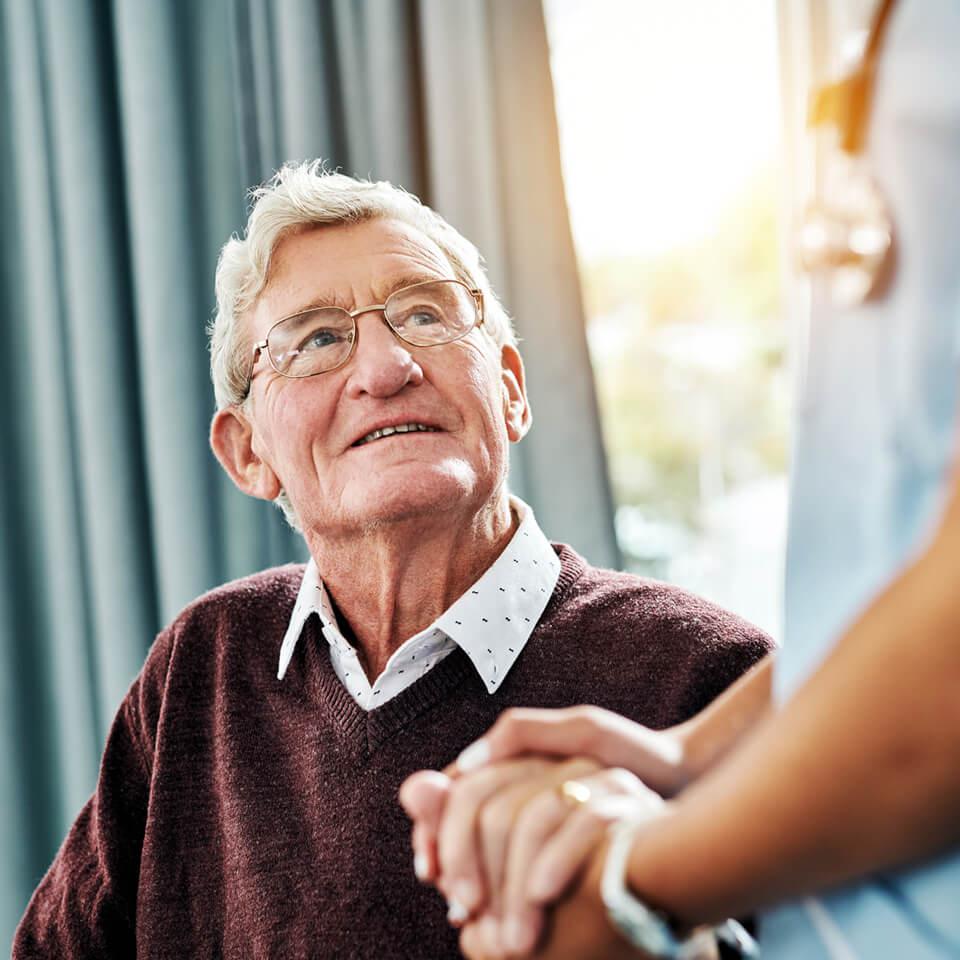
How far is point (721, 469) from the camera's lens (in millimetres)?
2145

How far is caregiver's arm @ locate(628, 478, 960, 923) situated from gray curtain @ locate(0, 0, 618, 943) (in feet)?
4.66

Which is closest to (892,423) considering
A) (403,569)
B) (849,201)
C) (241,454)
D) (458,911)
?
(849,201)

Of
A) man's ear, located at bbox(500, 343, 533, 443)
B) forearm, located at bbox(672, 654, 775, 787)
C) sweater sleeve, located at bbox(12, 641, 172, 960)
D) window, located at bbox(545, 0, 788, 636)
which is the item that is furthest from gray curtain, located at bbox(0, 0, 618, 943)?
forearm, located at bbox(672, 654, 775, 787)

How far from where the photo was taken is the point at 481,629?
4.08ft

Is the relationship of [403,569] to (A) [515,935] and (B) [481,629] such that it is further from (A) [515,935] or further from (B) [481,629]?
(A) [515,935]

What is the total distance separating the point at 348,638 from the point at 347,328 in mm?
431

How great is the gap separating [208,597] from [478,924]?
977 mm

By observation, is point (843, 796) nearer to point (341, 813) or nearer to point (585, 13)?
point (341, 813)

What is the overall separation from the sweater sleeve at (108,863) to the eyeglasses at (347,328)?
0.49m

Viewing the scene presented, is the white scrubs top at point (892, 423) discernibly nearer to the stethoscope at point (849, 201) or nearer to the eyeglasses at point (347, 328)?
the stethoscope at point (849, 201)

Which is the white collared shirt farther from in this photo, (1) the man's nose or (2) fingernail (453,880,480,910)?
(2) fingernail (453,880,480,910)

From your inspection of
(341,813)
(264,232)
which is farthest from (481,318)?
(341,813)

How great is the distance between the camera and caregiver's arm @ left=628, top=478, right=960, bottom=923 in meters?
0.45

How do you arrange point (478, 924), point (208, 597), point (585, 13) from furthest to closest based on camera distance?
point (585, 13)
point (208, 597)
point (478, 924)
